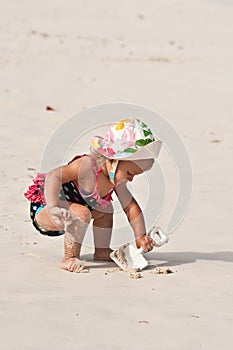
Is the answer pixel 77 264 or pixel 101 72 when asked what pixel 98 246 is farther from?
pixel 101 72

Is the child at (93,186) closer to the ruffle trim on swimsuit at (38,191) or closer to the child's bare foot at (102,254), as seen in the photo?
the ruffle trim on swimsuit at (38,191)

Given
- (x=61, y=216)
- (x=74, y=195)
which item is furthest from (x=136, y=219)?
(x=61, y=216)

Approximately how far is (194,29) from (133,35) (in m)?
2.30

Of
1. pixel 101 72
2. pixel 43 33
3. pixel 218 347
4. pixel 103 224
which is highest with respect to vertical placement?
pixel 43 33

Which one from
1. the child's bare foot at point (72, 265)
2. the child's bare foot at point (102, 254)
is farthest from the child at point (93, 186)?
the child's bare foot at point (102, 254)

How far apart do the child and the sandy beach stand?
7.3 inches

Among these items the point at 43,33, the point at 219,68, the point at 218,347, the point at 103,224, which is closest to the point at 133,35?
the point at 43,33

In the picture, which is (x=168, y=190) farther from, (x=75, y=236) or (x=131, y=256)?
(x=75, y=236)

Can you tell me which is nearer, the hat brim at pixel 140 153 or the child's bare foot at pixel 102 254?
the hat brim at pixel 140 153

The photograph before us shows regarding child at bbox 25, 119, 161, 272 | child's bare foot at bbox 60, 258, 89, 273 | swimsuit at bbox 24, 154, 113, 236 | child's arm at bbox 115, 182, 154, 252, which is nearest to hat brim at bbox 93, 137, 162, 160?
child at bbox 25, 119, 161, 272

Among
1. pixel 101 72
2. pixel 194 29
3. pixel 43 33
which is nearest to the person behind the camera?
pixel 101 72

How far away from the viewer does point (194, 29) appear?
2122cm

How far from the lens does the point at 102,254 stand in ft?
15.4

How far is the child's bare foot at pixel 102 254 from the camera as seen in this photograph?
4.68 metres
